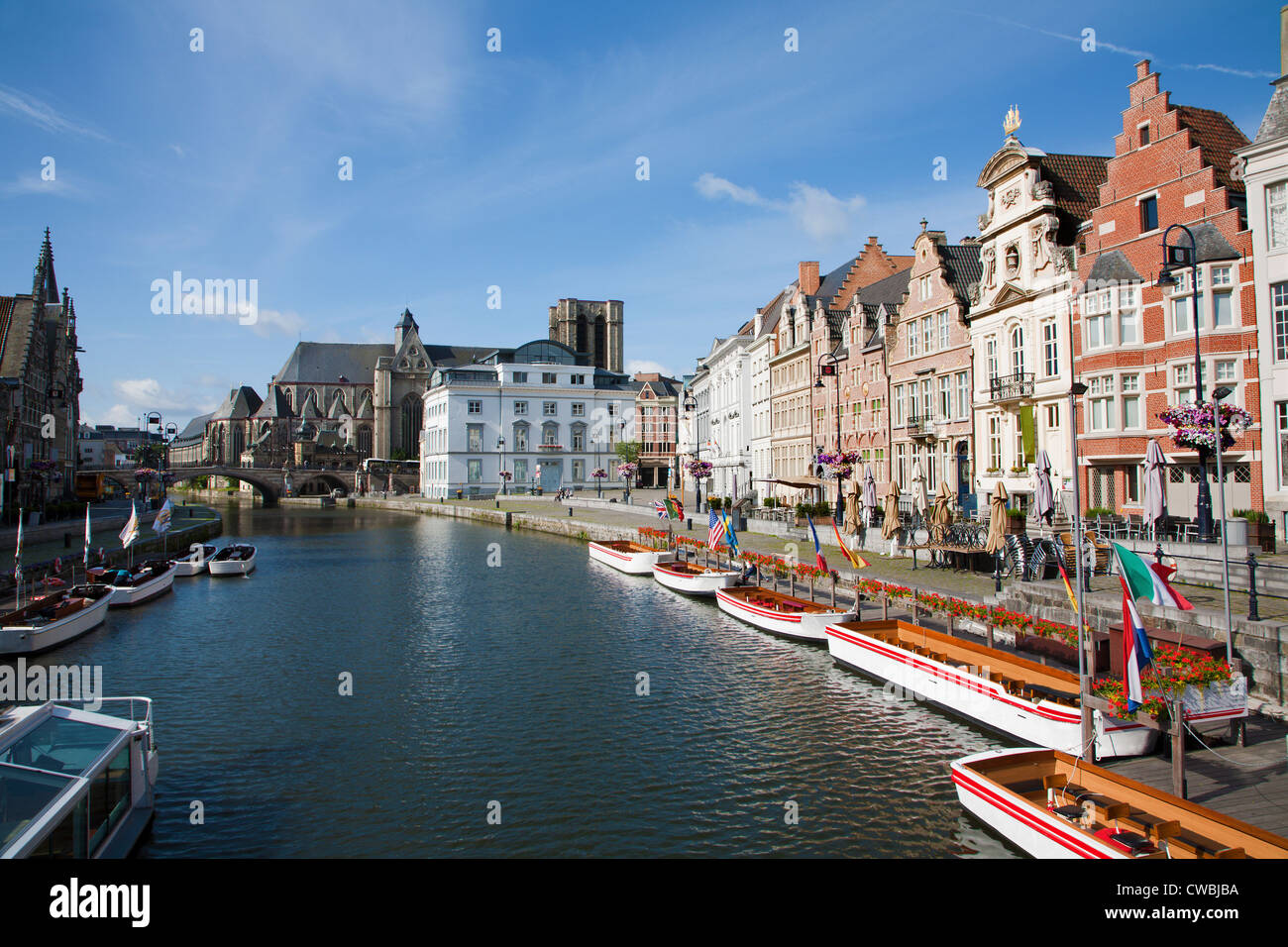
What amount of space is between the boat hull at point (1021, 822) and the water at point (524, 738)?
1.21ft

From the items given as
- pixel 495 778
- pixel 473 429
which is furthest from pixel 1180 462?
pixel 473 429

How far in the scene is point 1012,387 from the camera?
31891 millimetres

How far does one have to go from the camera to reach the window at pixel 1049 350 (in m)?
30.8

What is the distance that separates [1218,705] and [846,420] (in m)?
36.4

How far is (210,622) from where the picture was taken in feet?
94.1

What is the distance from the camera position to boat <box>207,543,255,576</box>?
40.8 m

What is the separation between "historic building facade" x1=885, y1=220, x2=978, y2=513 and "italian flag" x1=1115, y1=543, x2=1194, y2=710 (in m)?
22.9

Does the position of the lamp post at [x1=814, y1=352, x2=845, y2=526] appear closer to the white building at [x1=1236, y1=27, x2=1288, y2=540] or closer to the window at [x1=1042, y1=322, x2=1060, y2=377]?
the window at [x1=1042, y1=322, x2=1060, y2=377]

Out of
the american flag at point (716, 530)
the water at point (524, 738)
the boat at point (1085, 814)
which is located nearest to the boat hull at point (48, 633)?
the water at point (524, 738)

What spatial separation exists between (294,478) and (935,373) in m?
105

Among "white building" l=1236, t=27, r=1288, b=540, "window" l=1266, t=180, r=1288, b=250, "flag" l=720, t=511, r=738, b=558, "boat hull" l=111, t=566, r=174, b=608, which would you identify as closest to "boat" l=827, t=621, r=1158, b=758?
"flag" l=720, t=511, r=738, b=558

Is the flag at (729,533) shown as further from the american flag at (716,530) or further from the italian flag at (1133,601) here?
the italian flag at (1133,601)
